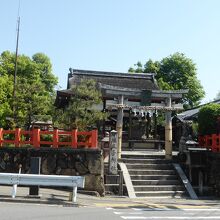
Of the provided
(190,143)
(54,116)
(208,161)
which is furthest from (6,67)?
(208,161)

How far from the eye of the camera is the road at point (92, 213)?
8.84 meters

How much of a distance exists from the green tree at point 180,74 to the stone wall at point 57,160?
28968 mm

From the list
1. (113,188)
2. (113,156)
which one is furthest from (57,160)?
(113,188)

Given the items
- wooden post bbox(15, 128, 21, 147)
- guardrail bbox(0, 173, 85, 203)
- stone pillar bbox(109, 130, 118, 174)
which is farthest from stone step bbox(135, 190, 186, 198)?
wooden post bbox(15, 128, 21, 147)

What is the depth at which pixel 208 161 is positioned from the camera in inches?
719

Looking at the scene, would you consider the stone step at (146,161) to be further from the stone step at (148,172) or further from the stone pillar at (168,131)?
the stone step at (148,172)

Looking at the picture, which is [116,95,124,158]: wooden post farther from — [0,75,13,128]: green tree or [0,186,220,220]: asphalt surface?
[0,75,13,128]: green tree

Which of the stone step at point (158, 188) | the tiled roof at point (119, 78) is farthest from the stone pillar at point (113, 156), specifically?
the tiled roof at point (119, 78)

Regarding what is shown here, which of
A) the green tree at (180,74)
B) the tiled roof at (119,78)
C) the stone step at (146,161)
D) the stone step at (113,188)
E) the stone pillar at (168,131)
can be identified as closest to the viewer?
the stone step at (113,188)

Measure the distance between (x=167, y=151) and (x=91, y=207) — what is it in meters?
9.03

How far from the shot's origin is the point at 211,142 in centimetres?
1925

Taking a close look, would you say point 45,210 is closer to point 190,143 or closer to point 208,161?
point 208,161

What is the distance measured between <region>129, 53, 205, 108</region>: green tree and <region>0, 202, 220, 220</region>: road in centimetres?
3279

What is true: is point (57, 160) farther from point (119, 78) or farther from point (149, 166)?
point (119, 78)
